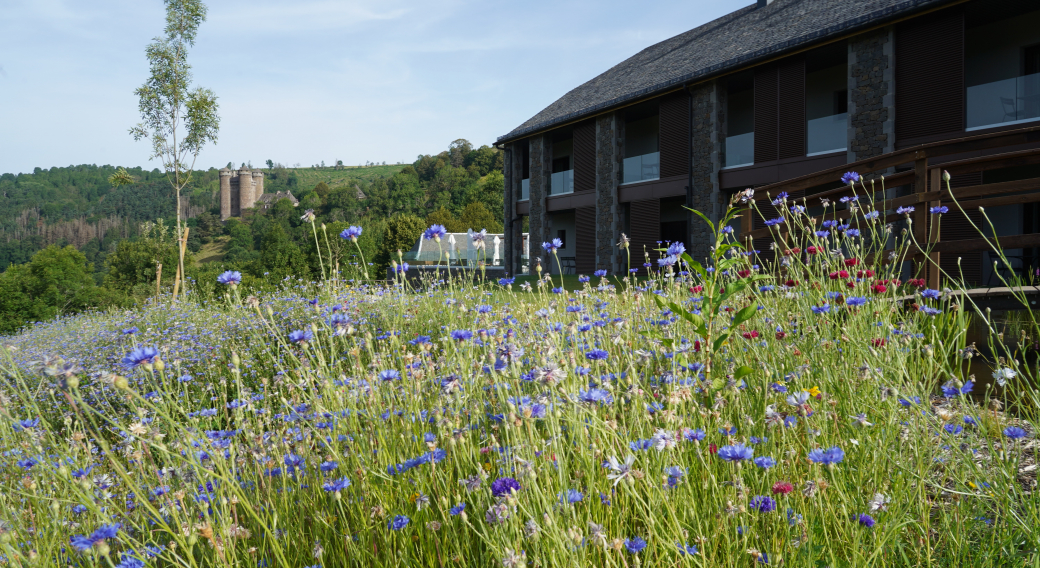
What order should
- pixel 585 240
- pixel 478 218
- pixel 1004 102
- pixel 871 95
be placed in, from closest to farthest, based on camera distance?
pixel 1004 102 → pixel 871 95 → pixel 585 240 → pixel 478 218

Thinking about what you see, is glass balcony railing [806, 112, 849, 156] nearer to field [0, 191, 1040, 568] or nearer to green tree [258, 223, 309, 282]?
field [0, 191, 1040, 568]

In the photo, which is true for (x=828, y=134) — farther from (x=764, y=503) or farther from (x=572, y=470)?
(x=764, y=503)

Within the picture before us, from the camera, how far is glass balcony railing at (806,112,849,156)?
1160 cm

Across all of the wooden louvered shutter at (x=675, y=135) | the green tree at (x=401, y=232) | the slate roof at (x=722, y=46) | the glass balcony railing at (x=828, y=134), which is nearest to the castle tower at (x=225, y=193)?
the green tree at (x=401, y=232)

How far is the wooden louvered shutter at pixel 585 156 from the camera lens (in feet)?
57.5

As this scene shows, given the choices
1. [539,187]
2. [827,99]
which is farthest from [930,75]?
[539,187]

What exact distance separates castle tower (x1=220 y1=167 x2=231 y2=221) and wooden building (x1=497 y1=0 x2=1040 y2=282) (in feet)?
410

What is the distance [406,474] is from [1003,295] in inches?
202

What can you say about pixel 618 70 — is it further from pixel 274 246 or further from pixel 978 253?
pixel 274 246

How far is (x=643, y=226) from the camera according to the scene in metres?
16.0

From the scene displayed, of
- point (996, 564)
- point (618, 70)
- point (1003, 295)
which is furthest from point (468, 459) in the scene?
point (618, 70)

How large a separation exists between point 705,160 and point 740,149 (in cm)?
87

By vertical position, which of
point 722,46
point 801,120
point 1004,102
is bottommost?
point 1004,102

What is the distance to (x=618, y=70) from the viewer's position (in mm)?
20359
